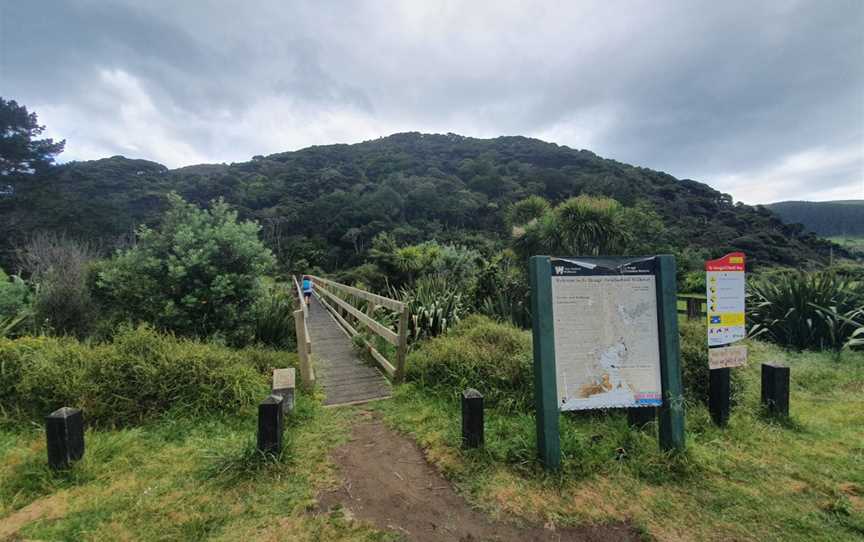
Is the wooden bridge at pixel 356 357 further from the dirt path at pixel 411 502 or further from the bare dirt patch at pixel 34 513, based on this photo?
the bare dirt patch at pixel 34 513

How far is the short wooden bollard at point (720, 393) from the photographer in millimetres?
3498

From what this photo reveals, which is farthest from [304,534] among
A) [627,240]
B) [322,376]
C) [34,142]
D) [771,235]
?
[771,235]

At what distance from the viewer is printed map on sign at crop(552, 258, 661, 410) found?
113 inches

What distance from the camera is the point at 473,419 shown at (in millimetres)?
3020

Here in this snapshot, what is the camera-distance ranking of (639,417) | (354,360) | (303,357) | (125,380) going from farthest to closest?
(354,360), (303,357), (125,380), (639,417)

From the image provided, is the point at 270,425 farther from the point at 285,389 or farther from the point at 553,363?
the point at 553,363

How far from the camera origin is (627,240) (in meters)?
13.4

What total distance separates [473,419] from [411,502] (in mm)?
753

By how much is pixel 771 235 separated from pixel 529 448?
53.7m

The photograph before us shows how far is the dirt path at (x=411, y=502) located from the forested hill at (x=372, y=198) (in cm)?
3564

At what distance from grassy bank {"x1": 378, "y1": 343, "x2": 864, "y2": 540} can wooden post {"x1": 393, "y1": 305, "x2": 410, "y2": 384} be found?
33.2 inches

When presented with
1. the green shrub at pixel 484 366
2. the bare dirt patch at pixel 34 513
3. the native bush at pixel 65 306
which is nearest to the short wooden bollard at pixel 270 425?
the bare dirt patch at pixel 34 513

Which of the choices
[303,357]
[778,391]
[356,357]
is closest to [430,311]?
[356,357]

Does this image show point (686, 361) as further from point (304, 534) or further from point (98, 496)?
point (98, 496)
